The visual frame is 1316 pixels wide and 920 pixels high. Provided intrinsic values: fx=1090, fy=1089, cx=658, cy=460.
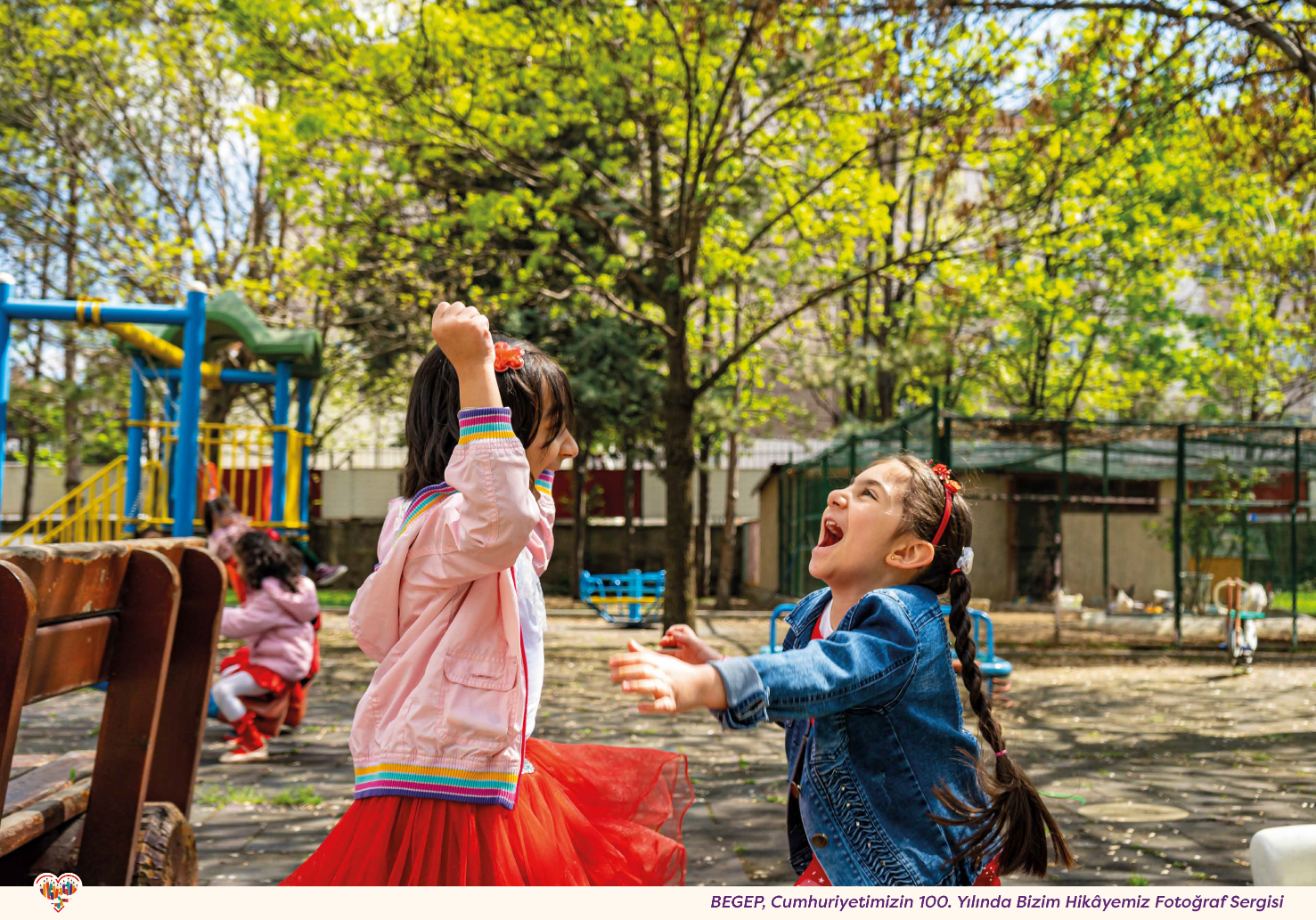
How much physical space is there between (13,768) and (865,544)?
2828 mm

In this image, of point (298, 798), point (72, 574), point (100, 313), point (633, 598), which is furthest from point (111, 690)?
point (633, 598)

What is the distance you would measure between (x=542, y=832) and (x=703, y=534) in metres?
19.8

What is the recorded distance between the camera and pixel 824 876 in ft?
6.51

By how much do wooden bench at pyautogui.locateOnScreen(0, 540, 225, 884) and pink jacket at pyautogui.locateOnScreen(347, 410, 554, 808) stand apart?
87 centimetres

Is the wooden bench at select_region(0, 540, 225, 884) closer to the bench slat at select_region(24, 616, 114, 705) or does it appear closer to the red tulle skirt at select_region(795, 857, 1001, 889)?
the bench slat at select_region(24, 616, 114, 705)

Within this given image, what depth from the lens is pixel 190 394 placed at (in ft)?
32.2

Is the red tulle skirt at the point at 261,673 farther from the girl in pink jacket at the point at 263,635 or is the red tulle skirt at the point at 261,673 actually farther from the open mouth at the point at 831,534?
the open mouth at the point at 831,534

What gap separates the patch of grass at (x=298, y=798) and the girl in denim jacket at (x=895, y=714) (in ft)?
12.2

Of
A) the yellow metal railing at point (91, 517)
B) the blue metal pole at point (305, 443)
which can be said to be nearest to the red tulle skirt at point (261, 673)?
the yellow metal railing at point (91, 517)

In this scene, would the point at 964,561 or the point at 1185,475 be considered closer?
the point at 964,561

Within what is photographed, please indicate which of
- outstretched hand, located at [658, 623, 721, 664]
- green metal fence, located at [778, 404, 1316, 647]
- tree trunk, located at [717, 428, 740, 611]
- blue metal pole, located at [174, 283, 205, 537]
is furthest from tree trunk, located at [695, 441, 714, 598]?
outstretched hand, located at [658, 623, 721, 664]

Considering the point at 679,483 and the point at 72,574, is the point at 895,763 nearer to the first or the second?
the point at 72,574

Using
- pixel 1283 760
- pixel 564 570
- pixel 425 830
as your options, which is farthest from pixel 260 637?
pixel 564 570

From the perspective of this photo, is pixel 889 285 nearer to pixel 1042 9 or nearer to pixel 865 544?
pixel 1042 9
